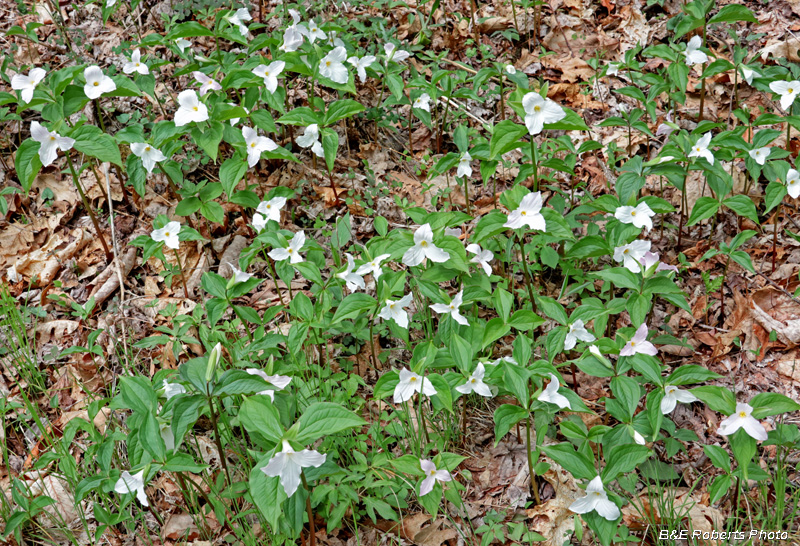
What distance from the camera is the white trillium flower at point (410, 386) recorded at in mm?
1819

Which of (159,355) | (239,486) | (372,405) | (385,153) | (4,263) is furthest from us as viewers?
(385,153)

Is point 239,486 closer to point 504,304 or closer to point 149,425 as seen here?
point 149,425

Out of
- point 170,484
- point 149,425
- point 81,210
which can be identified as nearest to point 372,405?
point 170,484

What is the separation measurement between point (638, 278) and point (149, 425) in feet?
5.29

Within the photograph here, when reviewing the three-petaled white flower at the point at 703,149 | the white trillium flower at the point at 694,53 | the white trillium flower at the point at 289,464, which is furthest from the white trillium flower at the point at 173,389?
the white trillium flower at the point at 694,53

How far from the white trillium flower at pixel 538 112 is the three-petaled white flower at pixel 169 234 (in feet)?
4.68

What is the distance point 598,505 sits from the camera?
5.54 ft

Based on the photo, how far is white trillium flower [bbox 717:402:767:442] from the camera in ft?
5.30

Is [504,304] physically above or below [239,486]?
above

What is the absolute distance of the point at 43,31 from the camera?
11.8 feet

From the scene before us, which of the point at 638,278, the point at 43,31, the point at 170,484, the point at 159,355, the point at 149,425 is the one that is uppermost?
the point at 43,31

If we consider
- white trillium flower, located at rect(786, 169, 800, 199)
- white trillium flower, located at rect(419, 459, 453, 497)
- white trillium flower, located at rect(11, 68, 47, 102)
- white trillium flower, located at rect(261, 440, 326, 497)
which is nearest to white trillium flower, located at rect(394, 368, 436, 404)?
white trillium flower, located at rect(419, 459, 453, 497)

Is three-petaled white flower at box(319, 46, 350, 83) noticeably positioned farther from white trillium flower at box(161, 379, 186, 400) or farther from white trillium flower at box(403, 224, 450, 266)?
white trillium flower at box(161, 379, 186, 400)

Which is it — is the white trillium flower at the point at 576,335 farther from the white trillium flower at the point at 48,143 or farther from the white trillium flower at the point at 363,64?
the white trillium flower at the point at 48,143
